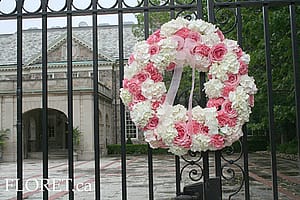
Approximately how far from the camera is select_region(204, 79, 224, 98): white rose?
2.48 meters

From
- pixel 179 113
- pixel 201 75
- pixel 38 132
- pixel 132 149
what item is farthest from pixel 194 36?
pixel 38 132

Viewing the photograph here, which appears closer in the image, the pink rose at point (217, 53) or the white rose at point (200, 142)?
the white rose at point (200, 142)

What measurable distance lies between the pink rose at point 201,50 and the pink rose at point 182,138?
46cm

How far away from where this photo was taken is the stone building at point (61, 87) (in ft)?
65.7

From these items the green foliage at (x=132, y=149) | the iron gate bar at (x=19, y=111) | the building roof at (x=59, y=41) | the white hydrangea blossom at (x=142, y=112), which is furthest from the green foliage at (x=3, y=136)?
the white hydrangea blossom at (x=142, y=112)

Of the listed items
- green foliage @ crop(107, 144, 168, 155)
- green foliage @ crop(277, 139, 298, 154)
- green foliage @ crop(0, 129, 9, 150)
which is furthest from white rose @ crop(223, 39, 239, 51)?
green foliage @ crop(107, 144, 168, 155)

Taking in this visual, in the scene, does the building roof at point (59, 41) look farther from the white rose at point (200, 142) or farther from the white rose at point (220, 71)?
the white rose at point (200, 142)

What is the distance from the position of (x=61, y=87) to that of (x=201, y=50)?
59.3 feet

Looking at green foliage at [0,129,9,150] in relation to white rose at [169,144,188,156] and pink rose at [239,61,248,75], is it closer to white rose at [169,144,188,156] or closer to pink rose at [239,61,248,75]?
white rose at [169,144,188,156]

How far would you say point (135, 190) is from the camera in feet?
26.7

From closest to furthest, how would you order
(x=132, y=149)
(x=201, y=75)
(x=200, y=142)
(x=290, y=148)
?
(x=200, y=142) < (x=201, y=75) < (x=290, y=148) < (x=132, y=149)

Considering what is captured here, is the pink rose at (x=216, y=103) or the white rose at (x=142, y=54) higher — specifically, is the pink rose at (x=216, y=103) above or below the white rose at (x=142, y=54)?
below

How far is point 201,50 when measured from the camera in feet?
8.19

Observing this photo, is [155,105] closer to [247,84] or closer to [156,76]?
[156,76]
